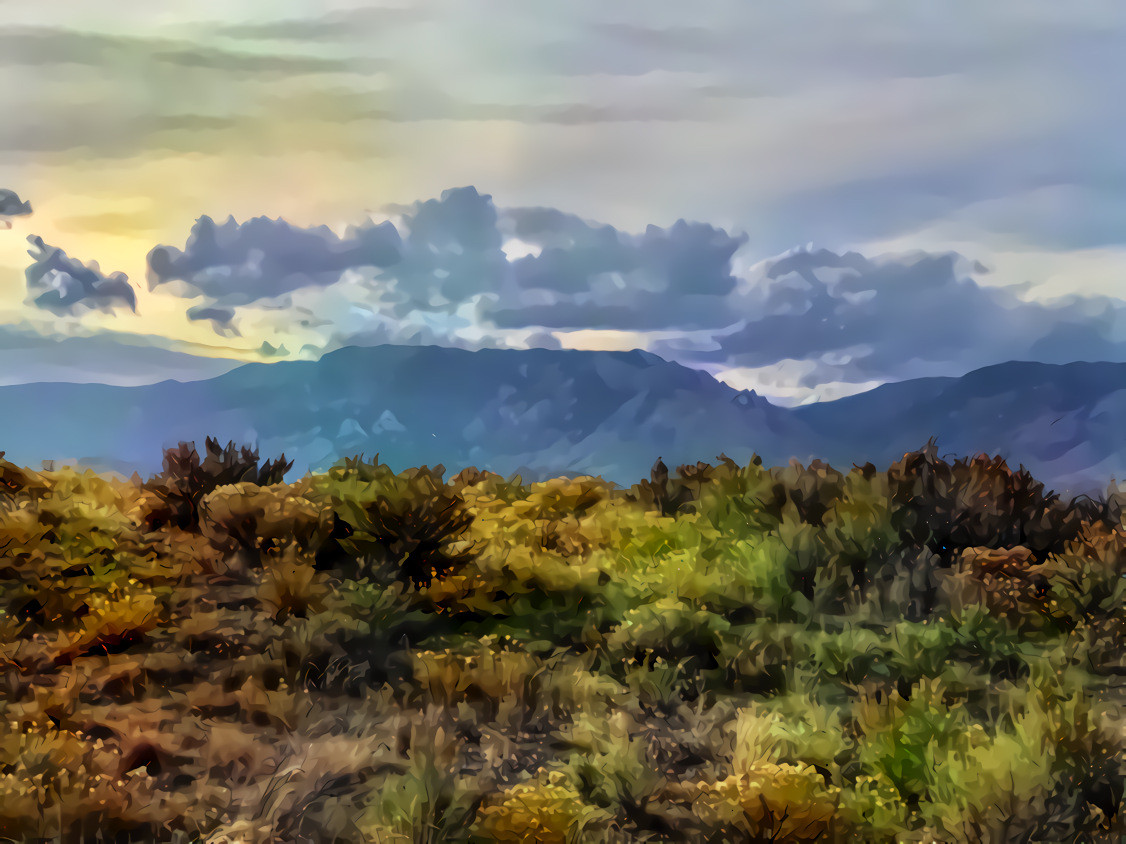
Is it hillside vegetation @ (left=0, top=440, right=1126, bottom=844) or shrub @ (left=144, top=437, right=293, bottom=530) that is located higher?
shrub @ (left=144, top=437, right=293, bottom=530)

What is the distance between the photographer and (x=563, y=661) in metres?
6.23

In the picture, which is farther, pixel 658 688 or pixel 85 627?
pixel 85 627

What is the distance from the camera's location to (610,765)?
14.8 feet

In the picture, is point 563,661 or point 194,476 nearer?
point 563,661

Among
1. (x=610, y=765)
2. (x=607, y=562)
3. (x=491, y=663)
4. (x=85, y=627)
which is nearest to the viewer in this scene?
(x=610, y=765)

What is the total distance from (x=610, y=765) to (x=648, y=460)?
7.06 m

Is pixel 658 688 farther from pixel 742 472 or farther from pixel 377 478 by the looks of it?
pixel 742 472

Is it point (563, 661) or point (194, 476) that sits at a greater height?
point (194, 476)

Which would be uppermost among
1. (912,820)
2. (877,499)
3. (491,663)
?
(877,499)

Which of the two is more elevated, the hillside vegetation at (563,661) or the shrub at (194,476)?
the shrub at (194,476)

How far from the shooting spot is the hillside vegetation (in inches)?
161

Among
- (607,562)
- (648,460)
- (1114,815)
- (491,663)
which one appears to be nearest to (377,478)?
(607,562)

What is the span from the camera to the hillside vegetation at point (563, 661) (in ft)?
13.4

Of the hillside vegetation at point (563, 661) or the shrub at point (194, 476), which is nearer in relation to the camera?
the hillside vegetation at point (563, 661)
